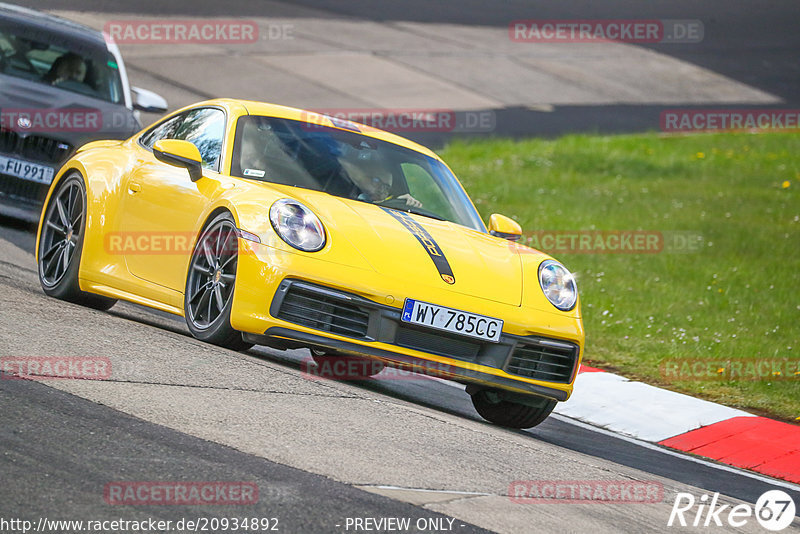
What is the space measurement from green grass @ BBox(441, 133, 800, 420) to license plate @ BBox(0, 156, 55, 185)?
473cm

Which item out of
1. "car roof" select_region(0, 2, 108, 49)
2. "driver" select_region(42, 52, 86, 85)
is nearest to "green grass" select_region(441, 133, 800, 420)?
"driver" select_region(42, 52, 86, 85)

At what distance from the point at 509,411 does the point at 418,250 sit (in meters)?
1.20

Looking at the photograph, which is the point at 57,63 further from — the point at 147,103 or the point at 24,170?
the point at 24,170

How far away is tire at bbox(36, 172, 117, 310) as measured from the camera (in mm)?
7695

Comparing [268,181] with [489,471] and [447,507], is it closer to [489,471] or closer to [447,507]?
[489,471]

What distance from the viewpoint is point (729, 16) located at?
35.5 meters

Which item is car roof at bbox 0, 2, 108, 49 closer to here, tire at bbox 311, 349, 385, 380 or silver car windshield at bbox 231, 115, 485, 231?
silver car windshield at bbox 231, 115, 485, 231

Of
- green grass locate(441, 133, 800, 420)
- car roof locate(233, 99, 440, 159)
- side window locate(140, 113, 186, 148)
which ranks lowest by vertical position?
green grass locate(441, 133, 800, 420)

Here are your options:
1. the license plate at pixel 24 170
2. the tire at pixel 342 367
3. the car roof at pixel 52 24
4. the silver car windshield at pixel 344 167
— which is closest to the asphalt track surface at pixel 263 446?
the tire at pixel 342 367

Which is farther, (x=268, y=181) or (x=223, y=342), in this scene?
(x=268, y=181)

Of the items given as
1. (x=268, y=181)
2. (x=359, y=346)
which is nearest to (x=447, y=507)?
(x=359, y=346)

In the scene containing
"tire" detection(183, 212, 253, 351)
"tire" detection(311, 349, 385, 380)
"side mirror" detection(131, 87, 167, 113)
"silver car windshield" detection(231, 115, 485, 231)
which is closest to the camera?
"tire" detection(183, 212, 253, 351)

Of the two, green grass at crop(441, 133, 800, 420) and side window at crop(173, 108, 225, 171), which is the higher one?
side window at crop(173, 108, 225, 171)

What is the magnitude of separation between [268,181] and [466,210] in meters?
1.36
